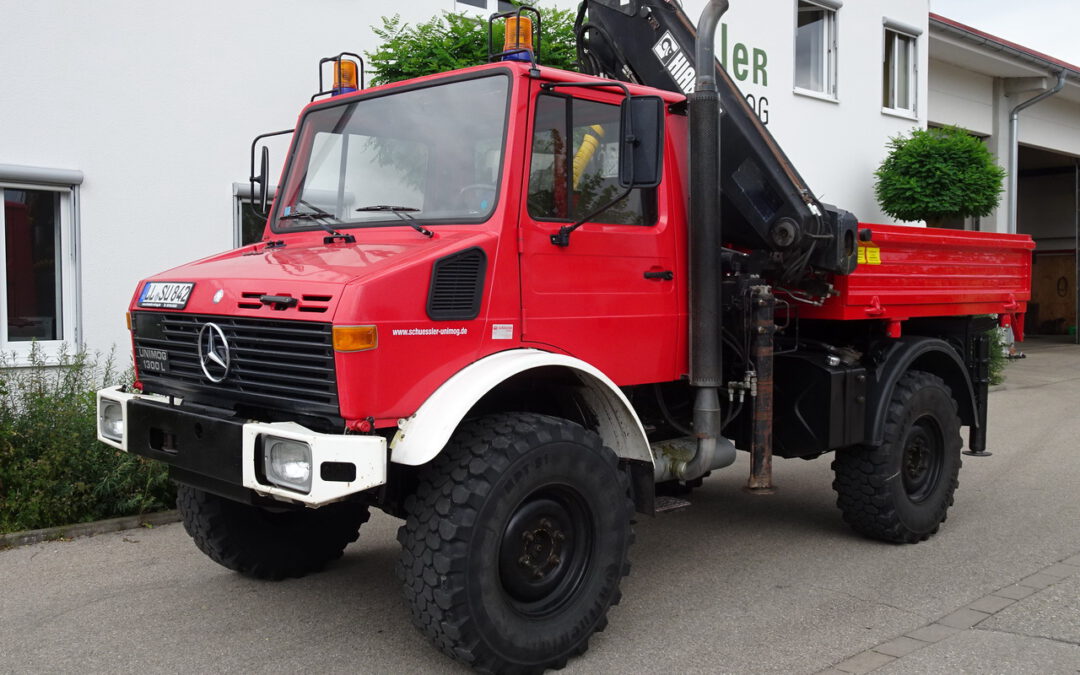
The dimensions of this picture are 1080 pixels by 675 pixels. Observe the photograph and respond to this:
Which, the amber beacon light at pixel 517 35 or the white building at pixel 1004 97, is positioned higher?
the white building at pixel 1004 97

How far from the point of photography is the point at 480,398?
13.5ft

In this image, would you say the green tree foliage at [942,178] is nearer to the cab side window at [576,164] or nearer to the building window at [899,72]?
the building window at [899,72]

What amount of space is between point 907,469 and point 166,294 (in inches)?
173

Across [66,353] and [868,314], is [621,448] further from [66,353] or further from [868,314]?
[66,353]

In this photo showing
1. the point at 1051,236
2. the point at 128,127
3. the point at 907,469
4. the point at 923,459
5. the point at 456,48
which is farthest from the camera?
the point at 1051,236

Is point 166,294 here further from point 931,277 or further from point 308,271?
point 931,277

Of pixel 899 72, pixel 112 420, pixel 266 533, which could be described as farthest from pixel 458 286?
pixel 899 72

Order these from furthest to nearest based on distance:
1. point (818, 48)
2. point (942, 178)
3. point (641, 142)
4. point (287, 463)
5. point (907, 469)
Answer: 1. point (818, 48)
2. point (942, 178)
3. point (907, 469)
4. point (641, 142)
5. point (287, 463)

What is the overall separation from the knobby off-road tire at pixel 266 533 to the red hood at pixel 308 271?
115 cm

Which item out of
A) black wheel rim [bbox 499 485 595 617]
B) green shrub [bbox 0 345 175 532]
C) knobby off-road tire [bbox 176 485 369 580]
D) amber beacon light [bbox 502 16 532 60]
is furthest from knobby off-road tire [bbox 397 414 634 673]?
green shrub [bbox 0 345 175 532]

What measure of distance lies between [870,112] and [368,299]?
46.2 feet

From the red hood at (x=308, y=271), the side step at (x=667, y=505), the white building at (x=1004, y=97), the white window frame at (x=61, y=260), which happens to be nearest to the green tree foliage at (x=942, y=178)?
the white building at (x=1004, y=97)

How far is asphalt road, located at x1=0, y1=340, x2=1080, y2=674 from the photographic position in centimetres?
423

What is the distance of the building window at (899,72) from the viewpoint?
54.6 ft
